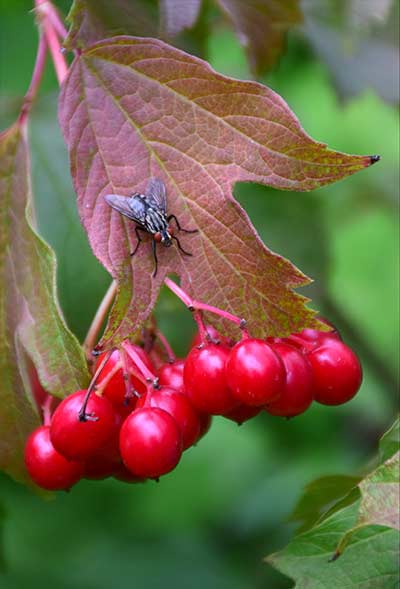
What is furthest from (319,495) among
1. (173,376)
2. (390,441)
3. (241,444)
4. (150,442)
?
(241,444)

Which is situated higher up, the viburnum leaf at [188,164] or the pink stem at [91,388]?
the viburnum leaf at [188,164]

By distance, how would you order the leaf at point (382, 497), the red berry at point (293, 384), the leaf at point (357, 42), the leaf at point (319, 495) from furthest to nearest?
the leaf at point (357, 42) → the leaf at point (319, 495) → the red berry at point (293, 384) → the leaf at point (382, 497)

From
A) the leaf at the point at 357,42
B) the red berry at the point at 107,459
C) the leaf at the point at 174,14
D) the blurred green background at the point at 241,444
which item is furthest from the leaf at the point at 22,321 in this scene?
the leaf at the point at 357,42

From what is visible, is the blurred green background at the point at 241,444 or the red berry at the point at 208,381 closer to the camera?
the red berry at the point at 208,381

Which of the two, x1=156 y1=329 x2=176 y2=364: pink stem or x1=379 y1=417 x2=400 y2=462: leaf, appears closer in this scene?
x1=379 y1=417 x2=400 y2=462: leaf

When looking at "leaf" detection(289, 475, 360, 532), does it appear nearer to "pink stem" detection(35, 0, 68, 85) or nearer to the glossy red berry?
the glossy red berry

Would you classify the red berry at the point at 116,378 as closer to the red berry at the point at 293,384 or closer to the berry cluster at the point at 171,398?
the berry cluster at the point at 171,398

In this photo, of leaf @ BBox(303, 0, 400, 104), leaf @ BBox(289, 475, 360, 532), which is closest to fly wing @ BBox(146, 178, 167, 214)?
leaf @ BBox(289, 475, 360, 532)

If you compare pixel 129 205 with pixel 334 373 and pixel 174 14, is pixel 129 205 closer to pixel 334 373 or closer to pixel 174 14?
pixel 334 373
